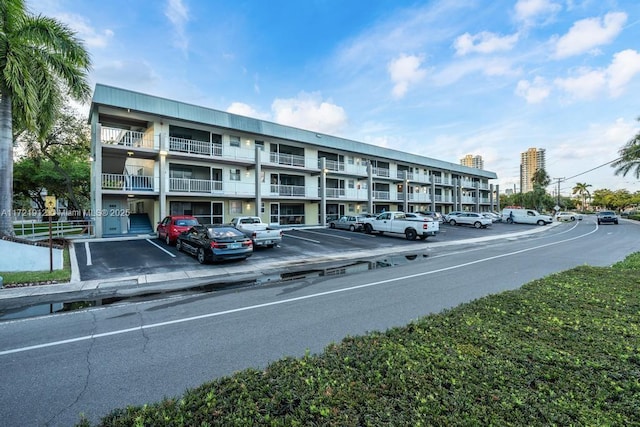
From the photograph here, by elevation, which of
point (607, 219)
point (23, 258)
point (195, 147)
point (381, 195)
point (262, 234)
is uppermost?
point (195, 147)

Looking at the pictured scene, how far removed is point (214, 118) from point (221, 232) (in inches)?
480

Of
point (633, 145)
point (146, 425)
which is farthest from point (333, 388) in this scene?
point (633, 145)

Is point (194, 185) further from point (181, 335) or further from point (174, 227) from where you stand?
point (181, 335)

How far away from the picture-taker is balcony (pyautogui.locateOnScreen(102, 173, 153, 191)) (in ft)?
58.2

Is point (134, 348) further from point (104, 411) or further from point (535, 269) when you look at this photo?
point (535, 269)

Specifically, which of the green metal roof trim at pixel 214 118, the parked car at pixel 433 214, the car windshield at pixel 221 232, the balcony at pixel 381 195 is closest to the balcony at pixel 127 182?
the green metal roof trim at pixel 214 118

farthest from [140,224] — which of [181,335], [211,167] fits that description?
[181,335]

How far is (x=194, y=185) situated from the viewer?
20250 millimetres

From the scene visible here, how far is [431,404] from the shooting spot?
2355mm

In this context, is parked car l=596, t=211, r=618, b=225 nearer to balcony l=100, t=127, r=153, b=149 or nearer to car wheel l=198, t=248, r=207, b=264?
car wheel l=198, t=248, r=207, b=264

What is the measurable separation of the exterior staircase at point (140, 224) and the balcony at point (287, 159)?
34.8 feet

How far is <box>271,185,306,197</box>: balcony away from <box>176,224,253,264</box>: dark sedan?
480 inches

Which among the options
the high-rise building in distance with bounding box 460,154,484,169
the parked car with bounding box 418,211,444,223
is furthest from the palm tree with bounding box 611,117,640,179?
the high-rise building in distance with bounding box 460,154,484,169

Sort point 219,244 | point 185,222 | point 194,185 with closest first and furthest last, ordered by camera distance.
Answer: point 219,244
point 185,222
point 194,185
